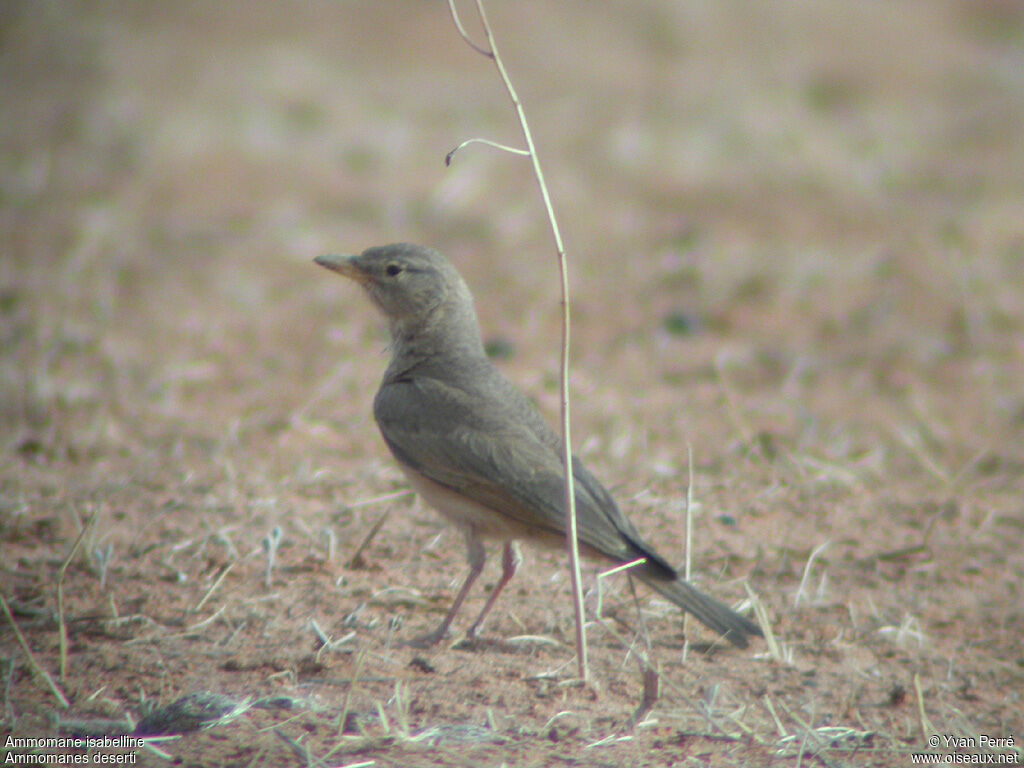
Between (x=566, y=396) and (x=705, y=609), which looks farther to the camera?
(x=705, y=609)

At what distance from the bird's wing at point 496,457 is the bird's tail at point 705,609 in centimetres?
9

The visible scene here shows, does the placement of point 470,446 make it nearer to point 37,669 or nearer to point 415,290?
point 415,290

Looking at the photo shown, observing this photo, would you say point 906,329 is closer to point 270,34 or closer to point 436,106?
point 436,106

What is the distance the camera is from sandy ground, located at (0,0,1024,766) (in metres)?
3.98

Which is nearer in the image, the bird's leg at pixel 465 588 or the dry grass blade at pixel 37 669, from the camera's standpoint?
the dry grass blade at pixel 37 669

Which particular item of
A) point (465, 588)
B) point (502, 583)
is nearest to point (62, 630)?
point (465, 588)

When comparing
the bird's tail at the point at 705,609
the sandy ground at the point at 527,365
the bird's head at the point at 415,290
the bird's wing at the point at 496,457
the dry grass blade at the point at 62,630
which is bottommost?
the sandy ground at the point at 527,365

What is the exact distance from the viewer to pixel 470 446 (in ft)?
15.2

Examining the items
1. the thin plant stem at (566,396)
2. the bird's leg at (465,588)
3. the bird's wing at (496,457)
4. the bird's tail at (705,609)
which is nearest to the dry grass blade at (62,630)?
the bird's leg at (465,588)

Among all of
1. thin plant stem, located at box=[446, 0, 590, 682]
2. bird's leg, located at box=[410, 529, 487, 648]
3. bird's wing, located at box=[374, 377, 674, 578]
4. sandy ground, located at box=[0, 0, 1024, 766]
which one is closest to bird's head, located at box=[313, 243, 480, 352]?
bird's wing, located at box=[374, 377, 674, 578]

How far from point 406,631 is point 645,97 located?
974 centimetres

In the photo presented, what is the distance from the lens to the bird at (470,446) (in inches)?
167

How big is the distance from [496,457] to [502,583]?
49cm

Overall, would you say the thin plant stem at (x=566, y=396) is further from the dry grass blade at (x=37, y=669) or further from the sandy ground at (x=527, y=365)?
the dry grass blade at (x=37, y=669)
